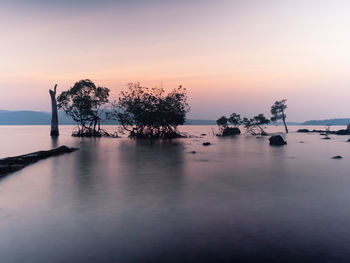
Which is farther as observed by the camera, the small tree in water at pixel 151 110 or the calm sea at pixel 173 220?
Answer: the small tree in water at pixel 151 110

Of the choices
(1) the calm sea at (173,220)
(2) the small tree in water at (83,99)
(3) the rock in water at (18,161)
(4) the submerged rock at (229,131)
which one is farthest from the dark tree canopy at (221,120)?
(1) the calm sea at (173,220)

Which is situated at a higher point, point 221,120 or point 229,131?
point 221,120

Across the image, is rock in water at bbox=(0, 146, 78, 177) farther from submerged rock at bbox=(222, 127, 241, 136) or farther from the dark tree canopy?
submerged rock at bbox=(222, 127, 241, 136)

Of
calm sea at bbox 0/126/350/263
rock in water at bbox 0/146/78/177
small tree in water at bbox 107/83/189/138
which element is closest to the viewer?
calm sea at bbox 0/126/350/263

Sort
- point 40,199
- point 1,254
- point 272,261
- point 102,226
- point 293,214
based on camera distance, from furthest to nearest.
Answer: point 40,199
point 293,214
point 102,226
point 1,254
point 272,261

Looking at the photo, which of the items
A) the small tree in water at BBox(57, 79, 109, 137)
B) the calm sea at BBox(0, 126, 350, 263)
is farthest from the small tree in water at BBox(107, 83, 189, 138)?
the calm sea at BBox(0, 126, 350, 263)

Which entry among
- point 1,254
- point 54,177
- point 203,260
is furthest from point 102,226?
point 54,177

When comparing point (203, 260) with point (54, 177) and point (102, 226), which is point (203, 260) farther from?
point (54, 177)

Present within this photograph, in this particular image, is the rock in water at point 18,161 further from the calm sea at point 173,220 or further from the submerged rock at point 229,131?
the submerged rock at point 229,131

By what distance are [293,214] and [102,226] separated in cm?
684

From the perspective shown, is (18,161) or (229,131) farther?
(229,131)

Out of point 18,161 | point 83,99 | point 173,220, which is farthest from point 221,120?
point 173,220

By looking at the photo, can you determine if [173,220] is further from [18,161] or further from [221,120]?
[221,120]

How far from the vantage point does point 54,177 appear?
1925cm
